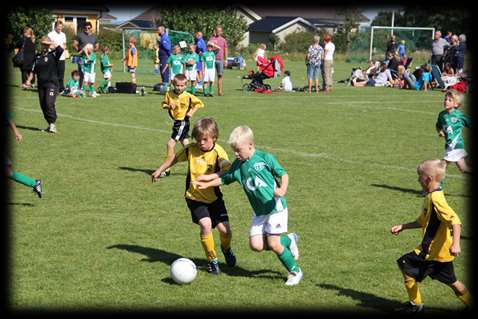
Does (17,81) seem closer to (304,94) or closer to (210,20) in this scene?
(304,94)

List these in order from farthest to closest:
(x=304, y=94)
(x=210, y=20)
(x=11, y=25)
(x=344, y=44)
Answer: (x=344, y=44) < (x=210, y=20) < (x=11, y=25) < (x=304, y=94)

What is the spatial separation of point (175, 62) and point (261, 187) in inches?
781

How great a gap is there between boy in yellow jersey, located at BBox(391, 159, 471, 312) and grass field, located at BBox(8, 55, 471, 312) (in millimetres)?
333

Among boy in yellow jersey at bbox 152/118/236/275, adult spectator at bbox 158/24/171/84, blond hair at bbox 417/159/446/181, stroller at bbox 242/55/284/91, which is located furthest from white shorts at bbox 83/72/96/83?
blond hair at bbox 417/159/446/181

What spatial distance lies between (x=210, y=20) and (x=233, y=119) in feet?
116

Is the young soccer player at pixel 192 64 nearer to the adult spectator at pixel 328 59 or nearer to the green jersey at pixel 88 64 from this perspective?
the green jersey at pixel 88 64

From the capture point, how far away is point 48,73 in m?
17.0

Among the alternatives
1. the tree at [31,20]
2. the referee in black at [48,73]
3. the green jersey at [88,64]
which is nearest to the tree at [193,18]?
the tree at [31,20]

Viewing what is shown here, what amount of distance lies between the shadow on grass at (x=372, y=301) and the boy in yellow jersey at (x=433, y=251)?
0.19m

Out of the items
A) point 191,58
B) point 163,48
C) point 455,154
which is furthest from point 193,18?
point 455,154

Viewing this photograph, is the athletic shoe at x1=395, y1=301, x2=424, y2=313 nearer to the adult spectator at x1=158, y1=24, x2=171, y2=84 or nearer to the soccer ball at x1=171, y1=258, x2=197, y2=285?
the soccer ball at x1=171, y1=258, x2=197, y2=285

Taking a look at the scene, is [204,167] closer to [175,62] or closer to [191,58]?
[175,62]

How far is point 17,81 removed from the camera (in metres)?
29.7

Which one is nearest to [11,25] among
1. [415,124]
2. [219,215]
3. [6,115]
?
[415,124]
